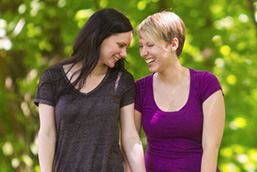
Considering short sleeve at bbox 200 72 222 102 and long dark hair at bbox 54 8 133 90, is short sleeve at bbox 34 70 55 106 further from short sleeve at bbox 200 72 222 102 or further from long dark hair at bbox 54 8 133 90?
short sleeve at bbox 200 72 222 102

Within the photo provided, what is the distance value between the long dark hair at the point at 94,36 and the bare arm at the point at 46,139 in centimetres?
27

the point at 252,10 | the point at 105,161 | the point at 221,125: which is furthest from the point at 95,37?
the point at 252,10

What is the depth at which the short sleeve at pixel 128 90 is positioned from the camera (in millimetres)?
3205

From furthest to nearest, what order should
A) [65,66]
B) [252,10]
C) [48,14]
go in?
[48,14], [252,10], [65,66]

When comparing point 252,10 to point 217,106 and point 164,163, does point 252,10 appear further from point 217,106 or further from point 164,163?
point 164,163

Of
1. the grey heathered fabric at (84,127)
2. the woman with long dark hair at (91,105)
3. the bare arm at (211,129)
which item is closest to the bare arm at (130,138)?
the woman with long dark hair at (91,105)

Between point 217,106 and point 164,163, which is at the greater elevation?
point 217,106

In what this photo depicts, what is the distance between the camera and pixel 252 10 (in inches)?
181

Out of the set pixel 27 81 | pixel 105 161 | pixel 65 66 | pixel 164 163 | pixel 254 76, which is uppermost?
pixel 65 66

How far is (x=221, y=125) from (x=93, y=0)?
3160 millimetres

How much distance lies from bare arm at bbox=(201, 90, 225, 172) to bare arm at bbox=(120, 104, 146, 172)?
1.45ft

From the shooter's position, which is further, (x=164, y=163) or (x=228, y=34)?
(x=228, y=34)

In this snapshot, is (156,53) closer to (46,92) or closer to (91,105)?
(91,105)

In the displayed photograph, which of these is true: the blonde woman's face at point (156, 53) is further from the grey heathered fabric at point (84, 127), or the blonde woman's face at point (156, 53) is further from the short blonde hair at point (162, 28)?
the grey heathered fabric at point (84, 127)
